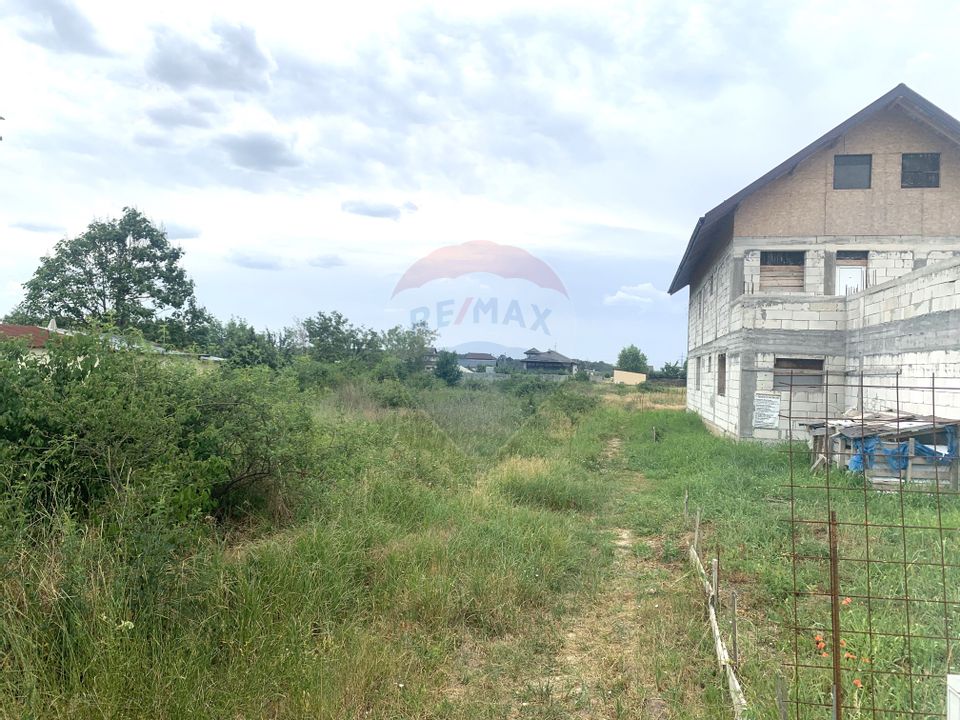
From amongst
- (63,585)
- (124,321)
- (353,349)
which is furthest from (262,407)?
(124,321)

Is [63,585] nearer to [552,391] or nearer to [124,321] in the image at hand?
[552,391]

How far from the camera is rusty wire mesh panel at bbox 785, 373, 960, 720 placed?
8.83 feet

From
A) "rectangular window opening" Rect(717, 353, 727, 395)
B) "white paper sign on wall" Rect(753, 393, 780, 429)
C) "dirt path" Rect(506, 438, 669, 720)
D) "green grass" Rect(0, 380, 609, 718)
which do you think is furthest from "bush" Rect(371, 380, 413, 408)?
"dirt path" Rect(506, 438, 669, 720)

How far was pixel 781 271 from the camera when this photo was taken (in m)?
12.3

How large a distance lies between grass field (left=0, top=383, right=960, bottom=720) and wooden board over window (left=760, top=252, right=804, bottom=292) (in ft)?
21.6

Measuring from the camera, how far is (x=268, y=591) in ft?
12.0

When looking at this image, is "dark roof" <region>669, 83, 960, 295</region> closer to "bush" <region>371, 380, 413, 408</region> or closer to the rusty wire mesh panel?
the rusty wire mesh panel

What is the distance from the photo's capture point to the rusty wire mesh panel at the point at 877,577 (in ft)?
8.83

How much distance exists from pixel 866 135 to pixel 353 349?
20416 millimetres

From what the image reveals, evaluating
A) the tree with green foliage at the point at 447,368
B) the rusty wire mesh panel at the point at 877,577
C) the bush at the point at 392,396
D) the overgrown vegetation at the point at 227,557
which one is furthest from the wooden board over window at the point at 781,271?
the tree with green foliage at the point at 447,368

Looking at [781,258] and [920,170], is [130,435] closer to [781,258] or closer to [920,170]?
[781,258]

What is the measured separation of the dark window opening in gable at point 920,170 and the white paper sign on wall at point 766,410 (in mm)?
5068

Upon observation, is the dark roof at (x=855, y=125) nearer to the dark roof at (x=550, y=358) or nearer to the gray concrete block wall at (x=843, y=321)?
the gray concrete block wall at (x=843, y=321)

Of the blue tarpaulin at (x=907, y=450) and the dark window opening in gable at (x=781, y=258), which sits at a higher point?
the dark window opening in gable at (x=781, y=258)
